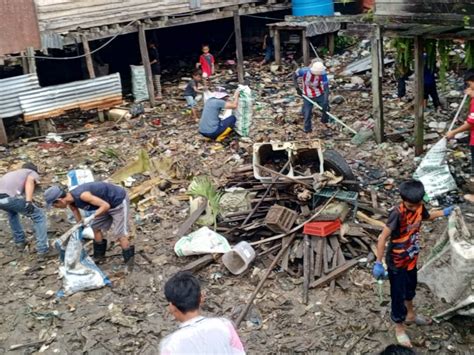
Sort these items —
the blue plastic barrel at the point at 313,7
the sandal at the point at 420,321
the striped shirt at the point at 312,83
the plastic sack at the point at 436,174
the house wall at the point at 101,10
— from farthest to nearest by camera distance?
1. the blue plastic barrel at the point at 313,7
2. the house wall at the point at 101,10
3. the striped shirt at the point at 312,83
4. the plastic sack at the point at 436,174
5. the sandal at the point at 420,321

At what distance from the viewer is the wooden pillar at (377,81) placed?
32.4 feet

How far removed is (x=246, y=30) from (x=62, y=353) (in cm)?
1610

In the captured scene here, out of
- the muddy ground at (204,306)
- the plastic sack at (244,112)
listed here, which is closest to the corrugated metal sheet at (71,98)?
the muddy ground at (204,306)

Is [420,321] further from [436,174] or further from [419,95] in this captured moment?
[419,95]

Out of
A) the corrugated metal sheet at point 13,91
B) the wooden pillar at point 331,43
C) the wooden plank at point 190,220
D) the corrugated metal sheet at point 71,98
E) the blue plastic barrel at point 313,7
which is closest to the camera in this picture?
the wooden plank at point 190,220

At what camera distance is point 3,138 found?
39.3 feet

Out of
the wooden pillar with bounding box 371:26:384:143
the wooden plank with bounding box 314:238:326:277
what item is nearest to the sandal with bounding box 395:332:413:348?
the wooden plank with bounding box 314:238:326:277

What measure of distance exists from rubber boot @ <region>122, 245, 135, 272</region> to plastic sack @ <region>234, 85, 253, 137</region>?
464cm

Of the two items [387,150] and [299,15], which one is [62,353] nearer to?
[387,150]

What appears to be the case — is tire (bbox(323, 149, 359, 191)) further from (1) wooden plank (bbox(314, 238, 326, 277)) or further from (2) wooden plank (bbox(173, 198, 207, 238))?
(2) wooden plank (bbox(173, 198, 207, 238))

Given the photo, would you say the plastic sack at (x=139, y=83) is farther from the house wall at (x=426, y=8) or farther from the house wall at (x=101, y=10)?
the house wall at (x=426, y=8)

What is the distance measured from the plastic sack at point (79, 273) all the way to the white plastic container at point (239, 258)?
151 cm

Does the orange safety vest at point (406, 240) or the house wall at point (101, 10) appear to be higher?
the house wall at point (101, 10)

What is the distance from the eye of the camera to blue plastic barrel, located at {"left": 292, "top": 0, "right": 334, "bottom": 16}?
56.4ft
